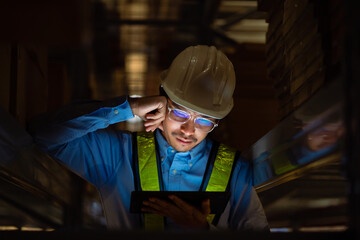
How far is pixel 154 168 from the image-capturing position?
10.3 feet

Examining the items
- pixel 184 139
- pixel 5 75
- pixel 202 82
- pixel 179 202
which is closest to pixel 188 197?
pixel 179 202

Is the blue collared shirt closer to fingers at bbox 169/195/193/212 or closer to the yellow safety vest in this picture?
the yellow safety vest

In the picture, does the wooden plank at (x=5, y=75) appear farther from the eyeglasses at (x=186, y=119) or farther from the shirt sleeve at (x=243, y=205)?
the shirt sleeve at (x=243, y=205)

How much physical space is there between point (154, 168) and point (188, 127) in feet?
1.14

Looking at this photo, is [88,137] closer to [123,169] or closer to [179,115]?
[123,169]

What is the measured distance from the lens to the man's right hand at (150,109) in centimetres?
301

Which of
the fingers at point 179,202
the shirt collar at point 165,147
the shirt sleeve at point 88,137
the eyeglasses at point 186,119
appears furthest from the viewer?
the shirt collar at point 165,147

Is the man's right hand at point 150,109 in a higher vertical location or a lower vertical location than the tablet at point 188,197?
higher

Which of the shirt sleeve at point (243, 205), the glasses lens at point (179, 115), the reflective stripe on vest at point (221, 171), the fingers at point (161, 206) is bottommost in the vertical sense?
the shirt sleeve at point (243, 205)

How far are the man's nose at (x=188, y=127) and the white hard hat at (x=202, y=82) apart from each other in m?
0.08

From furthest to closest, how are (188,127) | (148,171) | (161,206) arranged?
1. (148,171)
2. (188,127)
3. (161,206)

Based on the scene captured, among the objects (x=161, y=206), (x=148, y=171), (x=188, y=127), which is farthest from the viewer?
(x=148, y=171)

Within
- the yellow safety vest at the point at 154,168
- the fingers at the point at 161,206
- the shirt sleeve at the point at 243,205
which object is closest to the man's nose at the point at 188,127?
the yellow safety vest at the point at 154,168

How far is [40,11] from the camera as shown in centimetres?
132
